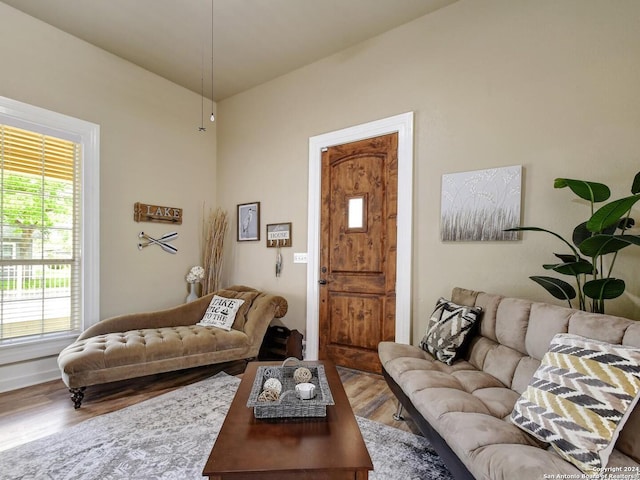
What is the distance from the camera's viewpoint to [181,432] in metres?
2.00

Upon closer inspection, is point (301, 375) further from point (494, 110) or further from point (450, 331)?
point (494, 110)

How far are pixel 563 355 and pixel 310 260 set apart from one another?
2.42 m

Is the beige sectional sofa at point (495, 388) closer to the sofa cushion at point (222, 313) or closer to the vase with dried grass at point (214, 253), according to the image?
the sofa cushion at point (222, 313)

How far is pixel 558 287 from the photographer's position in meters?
1.97

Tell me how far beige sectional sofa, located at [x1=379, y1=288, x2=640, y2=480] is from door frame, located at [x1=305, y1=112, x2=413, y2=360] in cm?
56

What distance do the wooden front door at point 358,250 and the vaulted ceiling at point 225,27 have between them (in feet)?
3.40

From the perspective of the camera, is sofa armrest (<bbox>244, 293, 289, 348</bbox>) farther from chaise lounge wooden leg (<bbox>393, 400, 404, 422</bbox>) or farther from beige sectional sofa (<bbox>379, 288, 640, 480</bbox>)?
chaise lounge wooden leg (<bbox>393, 400, 404, 422</bbox>)

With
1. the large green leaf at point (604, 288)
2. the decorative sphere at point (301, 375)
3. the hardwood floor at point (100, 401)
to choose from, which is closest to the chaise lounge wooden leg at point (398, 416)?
the hardwood floor at point (100, 401)

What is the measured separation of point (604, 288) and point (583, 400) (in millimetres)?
846

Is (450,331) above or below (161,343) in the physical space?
above

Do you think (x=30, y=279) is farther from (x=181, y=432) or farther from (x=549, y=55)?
(x=549, y=55)

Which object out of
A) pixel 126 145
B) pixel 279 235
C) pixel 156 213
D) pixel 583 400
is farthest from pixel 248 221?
pixel 583 400

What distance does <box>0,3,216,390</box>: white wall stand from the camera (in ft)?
9.25

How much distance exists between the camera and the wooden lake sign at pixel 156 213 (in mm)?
3568
